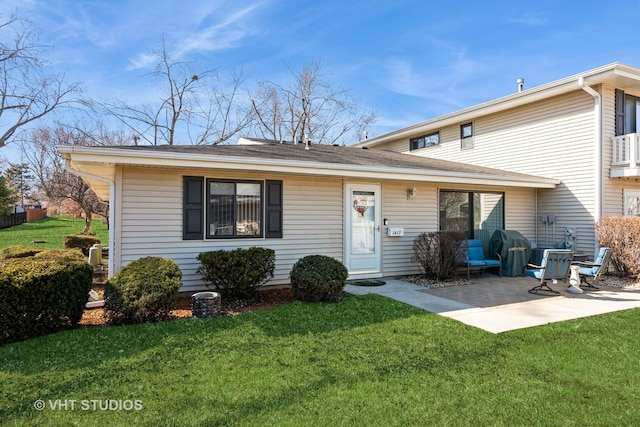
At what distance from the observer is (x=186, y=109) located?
22.8 metres

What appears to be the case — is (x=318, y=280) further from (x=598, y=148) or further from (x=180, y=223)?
(x=598, y=148)

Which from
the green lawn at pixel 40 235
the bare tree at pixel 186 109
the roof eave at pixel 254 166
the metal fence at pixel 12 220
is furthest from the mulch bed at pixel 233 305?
the metal fence at pixel 12 220

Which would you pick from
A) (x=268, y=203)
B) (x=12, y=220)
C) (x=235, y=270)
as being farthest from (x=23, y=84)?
(x=12, y=220)

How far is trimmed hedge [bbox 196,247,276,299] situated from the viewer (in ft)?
20.0

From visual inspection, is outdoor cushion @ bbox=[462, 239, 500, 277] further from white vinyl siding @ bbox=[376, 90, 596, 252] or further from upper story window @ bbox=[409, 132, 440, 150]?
upper story window @ bbox=[409, 132, 440, 150]

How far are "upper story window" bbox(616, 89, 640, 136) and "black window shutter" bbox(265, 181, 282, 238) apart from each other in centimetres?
897

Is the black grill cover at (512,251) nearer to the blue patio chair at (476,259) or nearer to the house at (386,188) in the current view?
the blue patio chair at (476,259)

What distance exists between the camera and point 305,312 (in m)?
5.48

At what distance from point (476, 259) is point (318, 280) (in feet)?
17.3

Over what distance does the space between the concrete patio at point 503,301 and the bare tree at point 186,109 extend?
60.1 feet

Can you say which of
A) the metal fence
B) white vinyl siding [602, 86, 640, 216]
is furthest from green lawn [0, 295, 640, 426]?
the metal fence

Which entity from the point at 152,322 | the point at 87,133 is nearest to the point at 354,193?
the point at 152,322

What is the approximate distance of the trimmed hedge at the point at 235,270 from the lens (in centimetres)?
610

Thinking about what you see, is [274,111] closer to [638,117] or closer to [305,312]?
[638,117]
